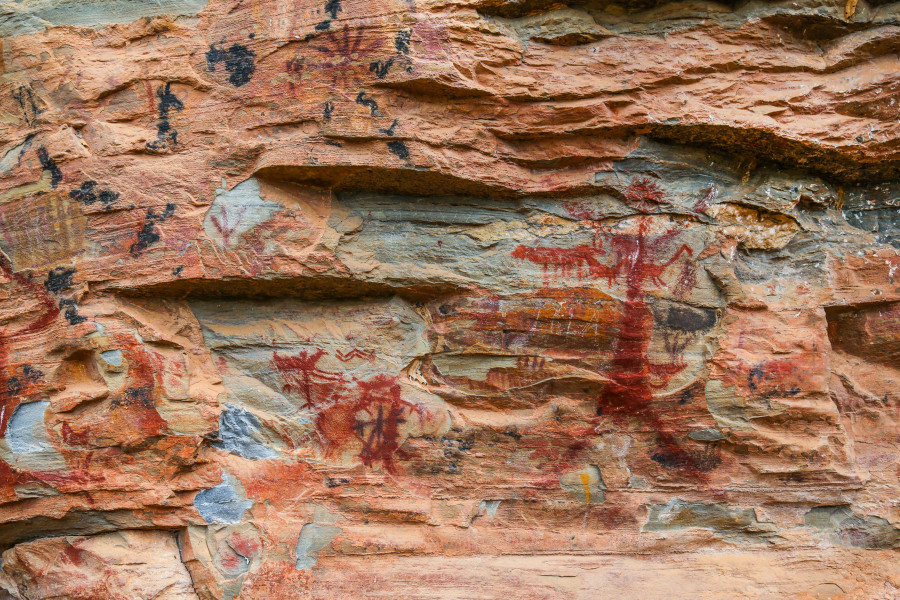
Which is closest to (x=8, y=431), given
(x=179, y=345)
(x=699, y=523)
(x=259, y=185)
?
(x=179, y=345)

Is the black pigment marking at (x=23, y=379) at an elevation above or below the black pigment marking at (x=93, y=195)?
below

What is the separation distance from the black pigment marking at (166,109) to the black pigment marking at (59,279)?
3.55 feet

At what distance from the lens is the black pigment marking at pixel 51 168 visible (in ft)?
13.6

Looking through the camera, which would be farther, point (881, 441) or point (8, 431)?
point (881, 441)

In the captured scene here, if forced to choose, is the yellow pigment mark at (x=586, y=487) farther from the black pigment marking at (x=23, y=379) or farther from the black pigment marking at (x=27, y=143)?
the black pigment marking at (x=27, y=143)

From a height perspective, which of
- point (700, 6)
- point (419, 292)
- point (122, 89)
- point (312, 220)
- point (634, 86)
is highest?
point (700, 6)

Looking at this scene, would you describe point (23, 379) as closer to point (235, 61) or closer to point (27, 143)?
point (27, 143)

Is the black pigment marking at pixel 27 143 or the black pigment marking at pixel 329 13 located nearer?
the black pigment marking at pixel 329 13

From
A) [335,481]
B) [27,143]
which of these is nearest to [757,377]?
[335,481]

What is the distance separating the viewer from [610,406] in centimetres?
434

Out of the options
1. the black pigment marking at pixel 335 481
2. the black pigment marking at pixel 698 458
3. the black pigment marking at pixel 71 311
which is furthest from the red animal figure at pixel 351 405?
the black pigment marking at pixel 698 458

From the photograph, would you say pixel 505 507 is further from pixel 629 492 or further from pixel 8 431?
pixel 8 431

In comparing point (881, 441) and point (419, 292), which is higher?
point (419, 292)

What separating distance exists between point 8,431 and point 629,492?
13.9ft
